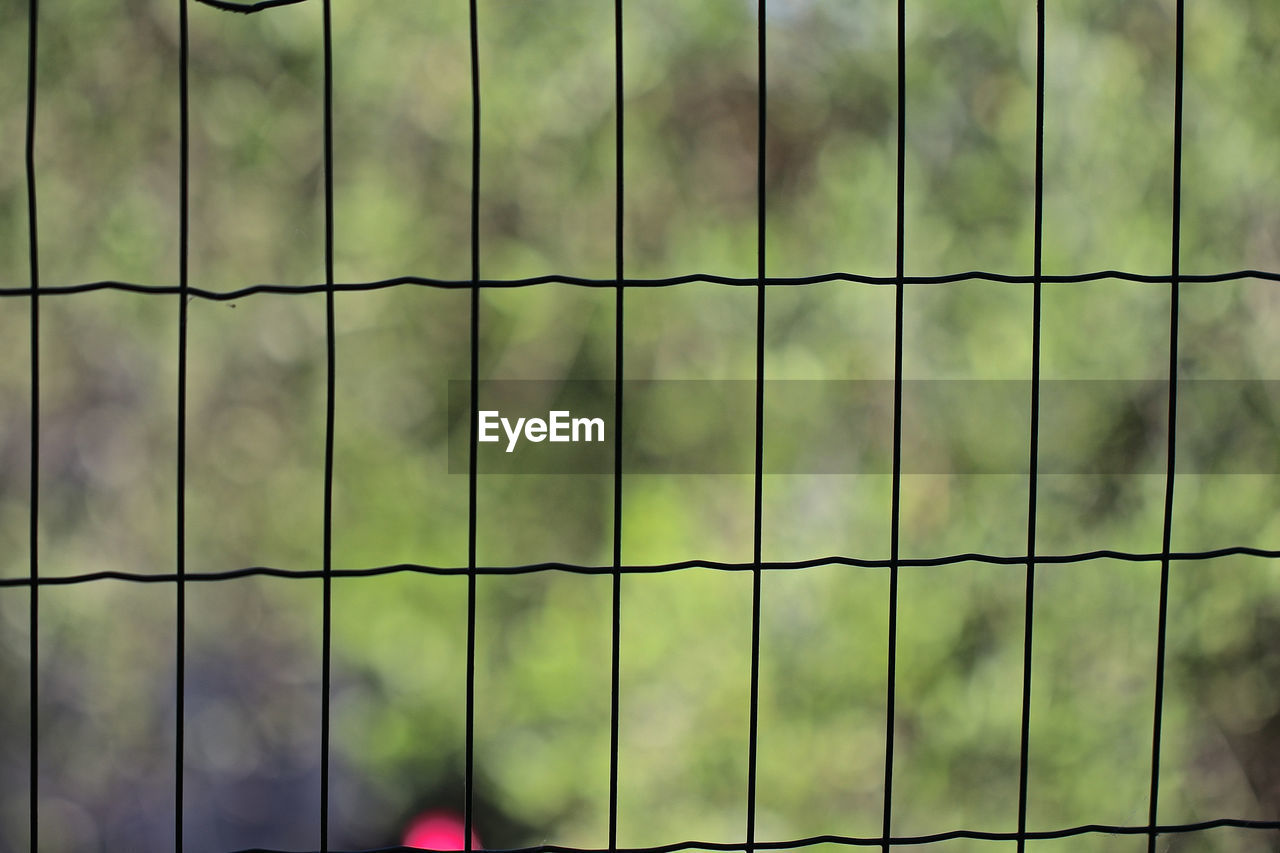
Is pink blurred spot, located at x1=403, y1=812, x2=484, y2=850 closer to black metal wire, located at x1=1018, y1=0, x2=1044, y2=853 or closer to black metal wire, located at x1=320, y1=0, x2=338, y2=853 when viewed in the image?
black metal wire, located at x1=320, y1=0, x2=338, y2=853

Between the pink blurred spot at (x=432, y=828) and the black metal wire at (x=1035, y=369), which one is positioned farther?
the pink blurred spot at (x=432, y=828)

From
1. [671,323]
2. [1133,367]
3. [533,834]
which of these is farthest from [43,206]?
[1133,367]

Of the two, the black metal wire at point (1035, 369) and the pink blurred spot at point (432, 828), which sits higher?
the black metal wire at point (1035, 369)

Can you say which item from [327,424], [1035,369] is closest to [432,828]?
[327,424]

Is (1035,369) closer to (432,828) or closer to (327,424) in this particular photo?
(327,424)

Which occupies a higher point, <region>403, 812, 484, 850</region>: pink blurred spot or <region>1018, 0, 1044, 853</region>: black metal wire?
<region>1018, 0, 1044, 853</region>: black metal wire

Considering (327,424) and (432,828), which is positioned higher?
(327,424)

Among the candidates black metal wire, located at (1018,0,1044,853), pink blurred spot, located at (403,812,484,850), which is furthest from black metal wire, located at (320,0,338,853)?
pink blurred spot, located at (403,812,484,850)

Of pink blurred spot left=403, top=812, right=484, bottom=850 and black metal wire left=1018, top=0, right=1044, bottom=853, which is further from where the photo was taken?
pink blurred spot left=403, top=812, right=484, bottom=850

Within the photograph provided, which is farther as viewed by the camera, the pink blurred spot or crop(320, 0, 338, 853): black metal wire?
the pink blurred spot

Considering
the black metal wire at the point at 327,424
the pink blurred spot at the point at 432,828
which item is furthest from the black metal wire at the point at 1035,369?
the pink blurred spot at the point at 432,828

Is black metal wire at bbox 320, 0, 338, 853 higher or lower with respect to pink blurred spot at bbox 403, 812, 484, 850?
higher

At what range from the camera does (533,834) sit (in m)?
1.30

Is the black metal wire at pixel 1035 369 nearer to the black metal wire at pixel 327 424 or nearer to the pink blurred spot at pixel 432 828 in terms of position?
the black metal wire at pixel 327 424
